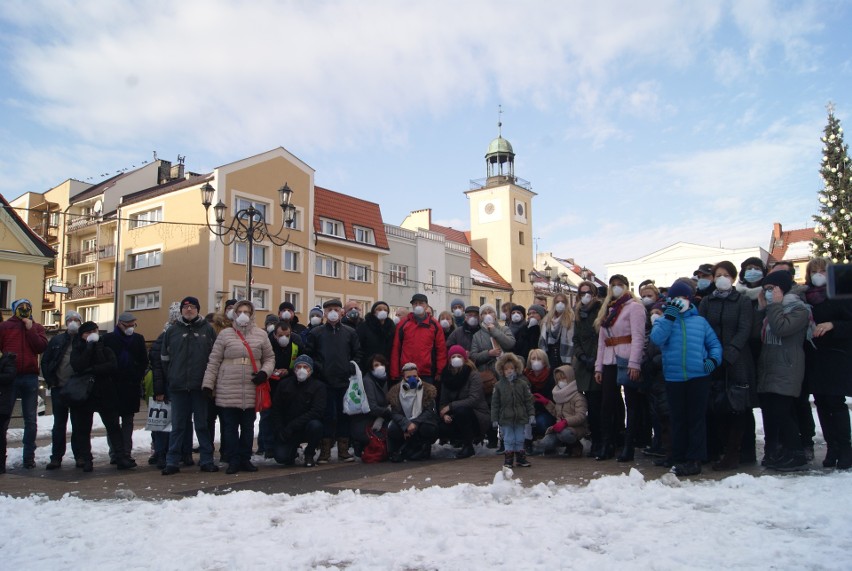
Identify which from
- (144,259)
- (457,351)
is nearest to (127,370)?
(457,351)

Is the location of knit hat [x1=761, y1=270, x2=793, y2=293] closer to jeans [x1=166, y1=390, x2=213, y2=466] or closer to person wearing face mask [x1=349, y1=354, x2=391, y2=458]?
person wearing face mask [x1=349, y1=354, x2=391, y2=458]

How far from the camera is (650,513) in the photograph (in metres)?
5.27

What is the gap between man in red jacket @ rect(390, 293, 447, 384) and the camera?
1008 cm

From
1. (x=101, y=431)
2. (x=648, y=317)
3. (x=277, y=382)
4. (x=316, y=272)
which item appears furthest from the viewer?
(x=316, y=272)

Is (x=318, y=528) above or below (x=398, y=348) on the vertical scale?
below

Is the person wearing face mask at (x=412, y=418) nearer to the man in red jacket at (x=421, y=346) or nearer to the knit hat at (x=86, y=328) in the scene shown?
the man in red jacket at (x=421, y=346)

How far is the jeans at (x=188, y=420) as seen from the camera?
28.6 feet

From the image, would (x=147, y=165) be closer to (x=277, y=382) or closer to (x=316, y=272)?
(x=316, y=272)

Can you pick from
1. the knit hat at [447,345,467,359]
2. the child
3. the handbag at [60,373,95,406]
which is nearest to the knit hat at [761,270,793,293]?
the child

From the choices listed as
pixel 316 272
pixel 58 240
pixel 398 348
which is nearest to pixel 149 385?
pixel 398 348

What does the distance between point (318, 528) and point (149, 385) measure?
19.1 ft

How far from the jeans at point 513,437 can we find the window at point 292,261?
114ft

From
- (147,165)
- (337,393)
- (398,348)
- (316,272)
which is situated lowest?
(337,393)

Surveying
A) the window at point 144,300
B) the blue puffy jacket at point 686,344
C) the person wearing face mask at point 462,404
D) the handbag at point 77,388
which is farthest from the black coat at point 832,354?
the window at point 144,300
